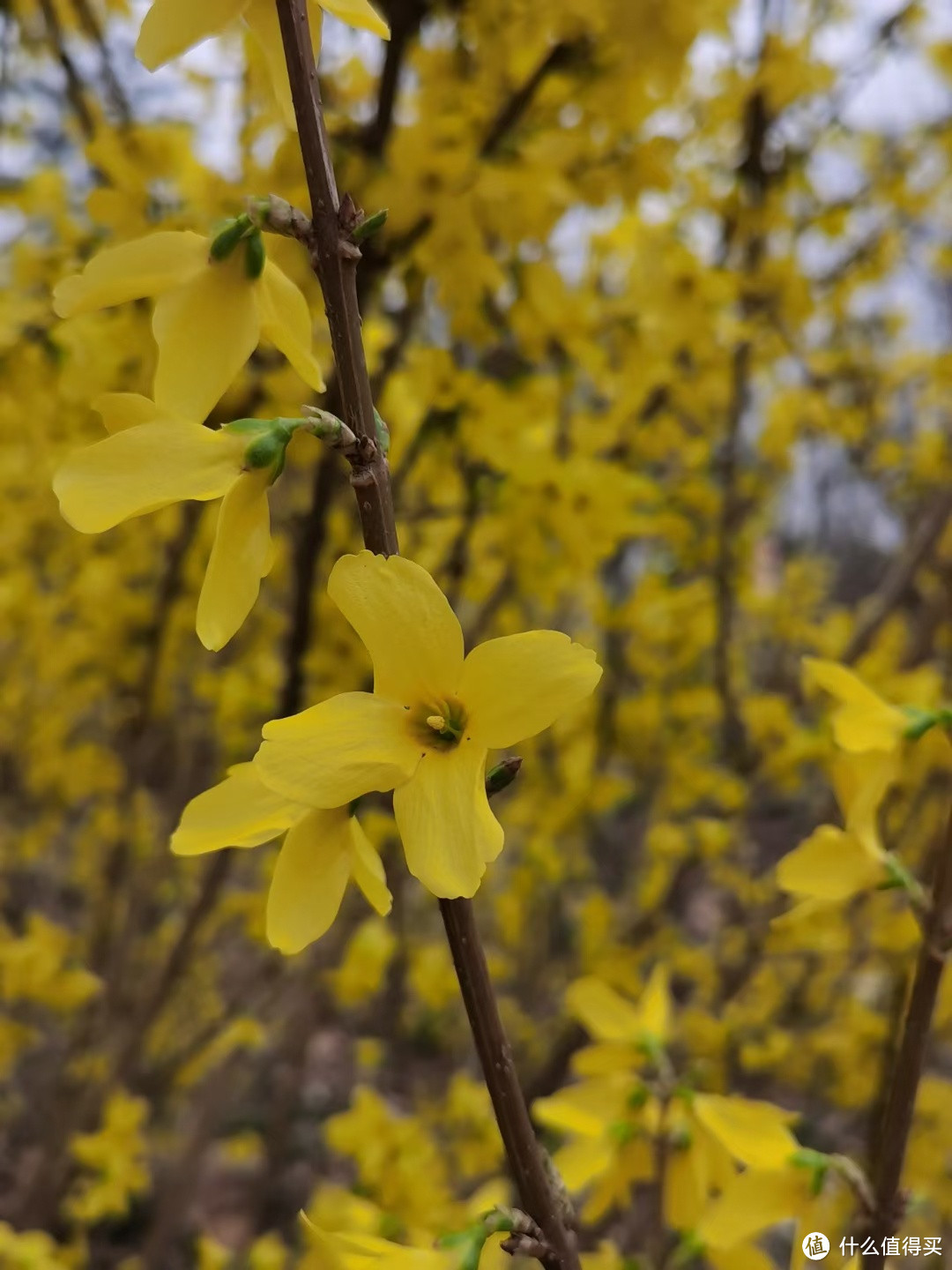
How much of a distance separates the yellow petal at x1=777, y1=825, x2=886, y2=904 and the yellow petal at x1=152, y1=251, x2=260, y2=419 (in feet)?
1.78

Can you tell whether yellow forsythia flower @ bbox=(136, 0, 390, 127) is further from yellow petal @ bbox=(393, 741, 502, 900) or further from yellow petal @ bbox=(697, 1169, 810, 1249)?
yellow petal @ bbox=(697, 1169, 810, 1249)

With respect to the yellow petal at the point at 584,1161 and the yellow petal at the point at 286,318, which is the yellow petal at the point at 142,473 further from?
the yellow petal at the point at 584,1161

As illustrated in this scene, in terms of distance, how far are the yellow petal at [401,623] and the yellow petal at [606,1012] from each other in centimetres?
59

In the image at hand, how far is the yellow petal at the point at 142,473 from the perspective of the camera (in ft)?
1.73

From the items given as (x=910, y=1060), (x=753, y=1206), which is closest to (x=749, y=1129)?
(x=753, y=1206)

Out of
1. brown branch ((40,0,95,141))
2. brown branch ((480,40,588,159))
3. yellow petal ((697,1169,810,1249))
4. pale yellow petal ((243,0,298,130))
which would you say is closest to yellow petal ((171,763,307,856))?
pale yellow petal ((243,0,298,130))

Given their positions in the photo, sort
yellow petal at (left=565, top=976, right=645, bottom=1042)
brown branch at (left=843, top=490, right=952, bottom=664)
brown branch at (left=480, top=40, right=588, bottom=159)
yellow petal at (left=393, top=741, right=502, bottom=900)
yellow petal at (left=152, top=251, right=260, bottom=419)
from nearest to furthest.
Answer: yellow petal at (left=393, top=741, right=502, bottom=900)
yellow petal at (left=152, top=251, right=260, bottom=419)
yellow petal at (left=565, top=976, right=645, bottom=1042)
brown branch at (left=480, top=40, right=588, bottom=159)
brown branch at (left=843, top=490, right=952, bottom=664)

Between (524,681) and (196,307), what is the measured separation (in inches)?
12.0

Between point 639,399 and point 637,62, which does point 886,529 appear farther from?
point 637,62

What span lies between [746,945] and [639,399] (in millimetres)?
1283

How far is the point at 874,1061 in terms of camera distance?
110 inches

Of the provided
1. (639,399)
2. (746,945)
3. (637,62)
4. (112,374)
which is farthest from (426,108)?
(746,945)

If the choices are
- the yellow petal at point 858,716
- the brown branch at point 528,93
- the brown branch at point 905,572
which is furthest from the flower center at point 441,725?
the brown branch at point 905,572

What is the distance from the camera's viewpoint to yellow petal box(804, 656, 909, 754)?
0.76m
